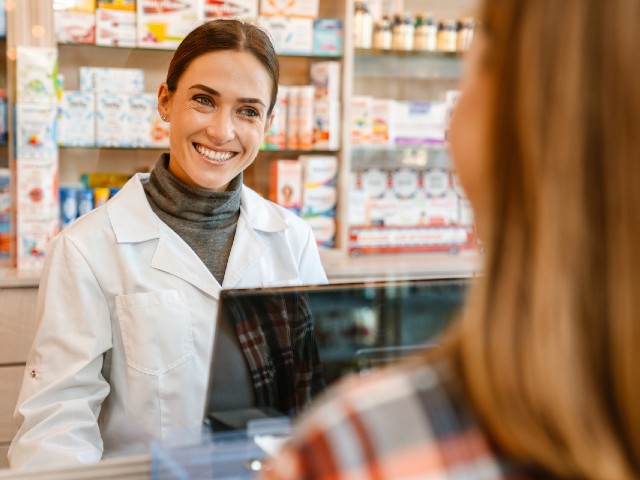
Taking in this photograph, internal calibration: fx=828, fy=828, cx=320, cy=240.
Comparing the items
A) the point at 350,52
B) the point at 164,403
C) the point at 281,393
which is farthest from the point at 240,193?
the point at 350,52

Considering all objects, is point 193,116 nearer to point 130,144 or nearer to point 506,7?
point 506,7

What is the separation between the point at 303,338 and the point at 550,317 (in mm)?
602

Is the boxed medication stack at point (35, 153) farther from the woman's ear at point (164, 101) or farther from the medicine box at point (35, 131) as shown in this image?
the woman's ear at point (164, 101)

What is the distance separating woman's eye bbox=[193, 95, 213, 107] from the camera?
1.78m

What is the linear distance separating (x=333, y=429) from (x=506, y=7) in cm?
29

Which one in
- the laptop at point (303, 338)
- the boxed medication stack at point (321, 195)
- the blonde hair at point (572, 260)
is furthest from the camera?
the boxed medication stack at point (321, 195)

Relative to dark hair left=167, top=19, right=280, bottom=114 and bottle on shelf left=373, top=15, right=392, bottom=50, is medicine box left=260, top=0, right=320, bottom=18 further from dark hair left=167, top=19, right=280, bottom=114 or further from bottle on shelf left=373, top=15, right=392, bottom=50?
dark hair left=167, top=19, right=280, bottom=114

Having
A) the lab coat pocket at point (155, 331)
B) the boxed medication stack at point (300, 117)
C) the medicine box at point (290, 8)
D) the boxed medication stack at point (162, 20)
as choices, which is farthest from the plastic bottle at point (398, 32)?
the lab coat pocket at point (155, 331)

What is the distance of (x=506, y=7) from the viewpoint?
0.53m

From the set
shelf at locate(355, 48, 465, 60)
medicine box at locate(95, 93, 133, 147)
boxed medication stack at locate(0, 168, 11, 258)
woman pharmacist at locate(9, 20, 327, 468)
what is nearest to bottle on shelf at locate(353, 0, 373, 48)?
shelf at locate(355, 48, 465, 60)

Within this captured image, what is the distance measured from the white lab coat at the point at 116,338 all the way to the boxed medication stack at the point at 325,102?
204 cm

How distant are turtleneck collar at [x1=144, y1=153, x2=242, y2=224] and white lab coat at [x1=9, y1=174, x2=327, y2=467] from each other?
55mm

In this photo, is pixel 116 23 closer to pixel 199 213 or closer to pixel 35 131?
pixel 35 131

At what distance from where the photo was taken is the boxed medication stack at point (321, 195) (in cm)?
369
